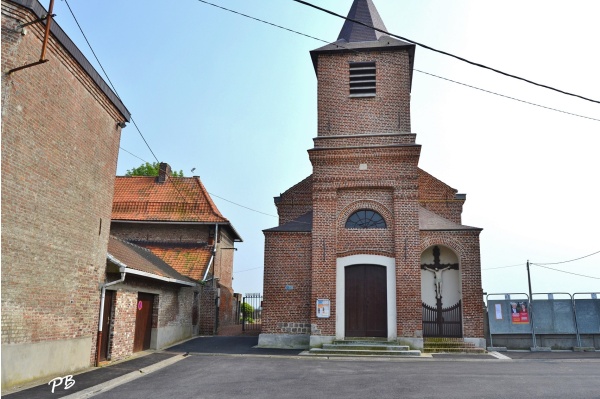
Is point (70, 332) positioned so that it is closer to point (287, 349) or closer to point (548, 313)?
point (287, 349)

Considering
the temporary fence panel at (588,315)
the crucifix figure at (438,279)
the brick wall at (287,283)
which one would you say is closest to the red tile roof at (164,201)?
the brick wall at (287,283)

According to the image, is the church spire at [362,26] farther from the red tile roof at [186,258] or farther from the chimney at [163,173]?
the chimney at [163,173]

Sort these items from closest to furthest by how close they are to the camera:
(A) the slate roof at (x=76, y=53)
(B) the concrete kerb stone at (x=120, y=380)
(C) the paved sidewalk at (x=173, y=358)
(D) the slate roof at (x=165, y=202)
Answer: (B) the concrete kerb stone at (x=120, y=380)
(C) the paved sidewalk at (x=173, y=358)
(A) the slate roof at (x=76, y=53)
(D) the slate roof at (x=165, y=202)

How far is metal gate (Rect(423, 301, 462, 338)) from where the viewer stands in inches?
669

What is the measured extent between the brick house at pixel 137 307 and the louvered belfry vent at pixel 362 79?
974 cm

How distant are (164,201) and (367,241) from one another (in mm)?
11809

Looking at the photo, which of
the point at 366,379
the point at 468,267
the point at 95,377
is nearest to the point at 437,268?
the point at 468,267

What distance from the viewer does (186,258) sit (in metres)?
21.3

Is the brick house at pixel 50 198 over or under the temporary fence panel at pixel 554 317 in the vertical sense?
over

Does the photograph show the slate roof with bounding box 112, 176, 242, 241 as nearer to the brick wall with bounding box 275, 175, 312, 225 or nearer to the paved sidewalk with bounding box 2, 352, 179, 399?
the brick wall with bounding box 275, 175, 312, 225

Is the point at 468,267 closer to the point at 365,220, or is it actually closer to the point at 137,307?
the point at 365,220

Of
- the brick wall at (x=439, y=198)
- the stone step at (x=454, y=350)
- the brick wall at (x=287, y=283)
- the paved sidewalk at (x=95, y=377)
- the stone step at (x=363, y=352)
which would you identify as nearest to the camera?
the paved sidewalk at (x=95, y=377)

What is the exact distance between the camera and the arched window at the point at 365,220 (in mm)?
16688

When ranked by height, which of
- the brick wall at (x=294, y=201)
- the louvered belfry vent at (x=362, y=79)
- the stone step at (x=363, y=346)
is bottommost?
the stone step at (x=363, y=346)
